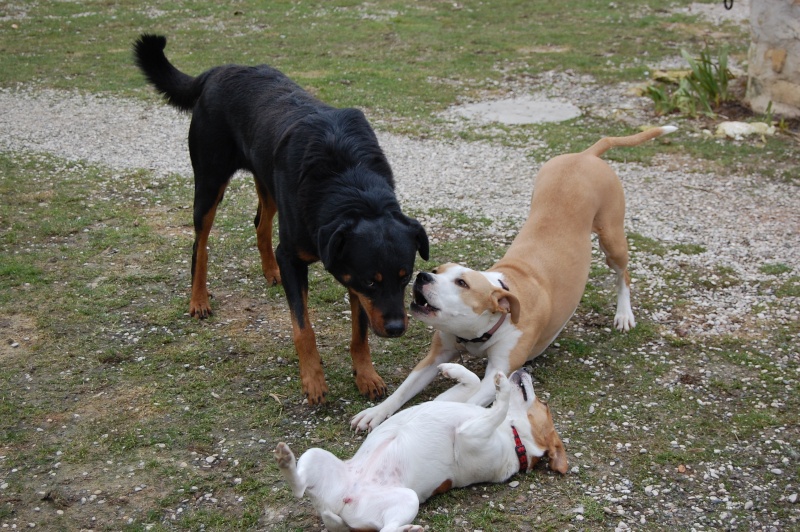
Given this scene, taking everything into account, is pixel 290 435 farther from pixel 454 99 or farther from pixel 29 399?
pixel 454 99

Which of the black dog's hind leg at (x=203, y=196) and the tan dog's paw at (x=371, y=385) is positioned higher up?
the black dog's hind leg at (x=203, y=196)

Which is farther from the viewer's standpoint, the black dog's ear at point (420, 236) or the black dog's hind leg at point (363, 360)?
the black dog's hind leg at point (363, 360)

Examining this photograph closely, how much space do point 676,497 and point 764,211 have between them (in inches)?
170

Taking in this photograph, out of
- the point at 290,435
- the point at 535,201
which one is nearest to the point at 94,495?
the point at 290,435

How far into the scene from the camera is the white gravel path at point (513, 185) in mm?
6418

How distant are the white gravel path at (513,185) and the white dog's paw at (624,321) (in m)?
0.25

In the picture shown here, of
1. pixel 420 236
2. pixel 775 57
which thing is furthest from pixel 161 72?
pixel 775 57

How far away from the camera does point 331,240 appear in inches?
163

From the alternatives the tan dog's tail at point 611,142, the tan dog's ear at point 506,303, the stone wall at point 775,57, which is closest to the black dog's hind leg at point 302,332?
the tan dog's ear at point 506,303

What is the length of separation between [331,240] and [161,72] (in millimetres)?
2799

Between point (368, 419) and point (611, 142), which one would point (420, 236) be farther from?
point (611, 142)

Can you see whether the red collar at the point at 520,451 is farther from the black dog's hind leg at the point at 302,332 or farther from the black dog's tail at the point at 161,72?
the black dog's tail at the point at 161,72

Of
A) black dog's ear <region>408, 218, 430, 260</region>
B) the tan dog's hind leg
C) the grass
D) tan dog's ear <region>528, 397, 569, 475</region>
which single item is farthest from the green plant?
the tan dog's hind leg

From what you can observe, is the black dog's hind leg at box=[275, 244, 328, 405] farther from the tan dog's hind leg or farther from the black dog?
the tan dog's hind leg
